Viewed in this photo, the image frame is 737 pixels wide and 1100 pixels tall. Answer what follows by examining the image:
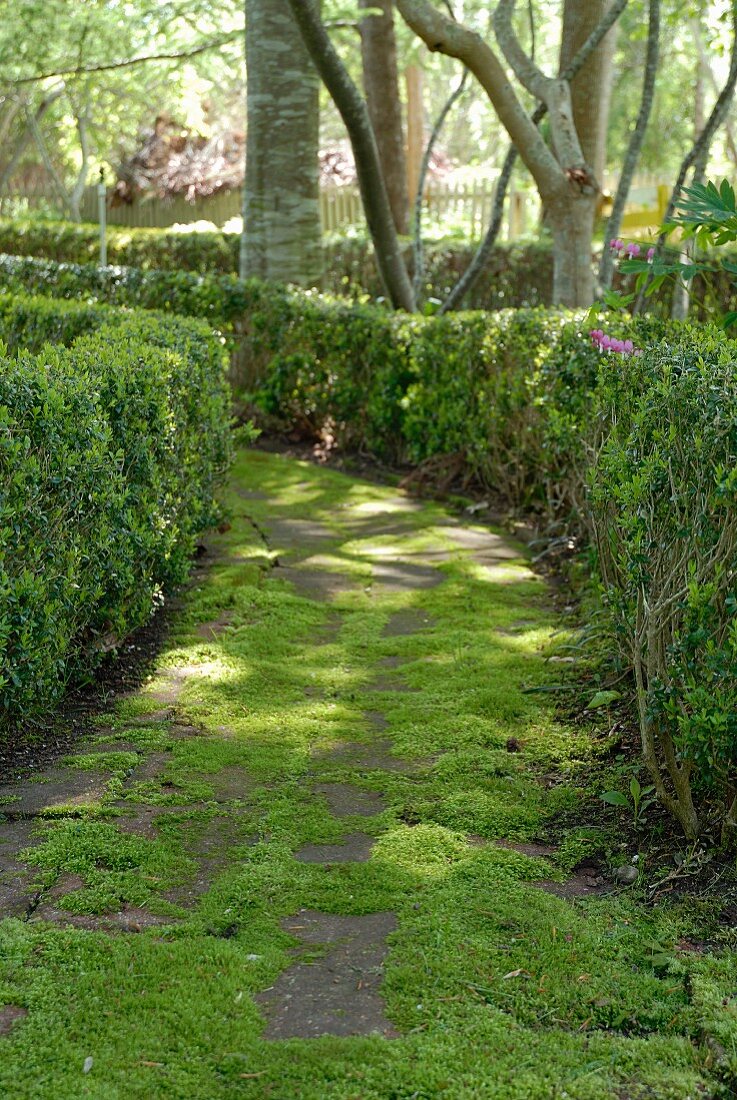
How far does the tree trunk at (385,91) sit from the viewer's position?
15955 mm

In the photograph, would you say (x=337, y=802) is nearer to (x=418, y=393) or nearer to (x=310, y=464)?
(x=418, y=393)

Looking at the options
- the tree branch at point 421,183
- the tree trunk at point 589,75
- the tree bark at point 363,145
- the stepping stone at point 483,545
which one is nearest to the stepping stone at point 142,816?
the stepping stone at point 483,545

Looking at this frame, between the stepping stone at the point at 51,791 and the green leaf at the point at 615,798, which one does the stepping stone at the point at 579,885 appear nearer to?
the green leaf at the point at 615,798

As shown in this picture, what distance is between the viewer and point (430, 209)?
A: 70.5 feet

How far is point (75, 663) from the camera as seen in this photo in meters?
5.11

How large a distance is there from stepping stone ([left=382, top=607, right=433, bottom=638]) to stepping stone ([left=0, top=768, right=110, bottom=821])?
2045 millimetres

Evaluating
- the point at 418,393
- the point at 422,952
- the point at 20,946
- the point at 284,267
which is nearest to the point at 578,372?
the point at 418,393

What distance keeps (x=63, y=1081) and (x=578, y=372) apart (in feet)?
15.0

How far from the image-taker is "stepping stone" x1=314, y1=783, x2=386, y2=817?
4125 mm

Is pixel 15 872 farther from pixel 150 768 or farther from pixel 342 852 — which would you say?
pixel 342 852

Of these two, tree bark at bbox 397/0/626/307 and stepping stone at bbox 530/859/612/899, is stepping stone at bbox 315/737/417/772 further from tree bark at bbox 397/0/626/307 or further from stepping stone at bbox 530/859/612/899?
tree bark at bbox 397/0/626/307

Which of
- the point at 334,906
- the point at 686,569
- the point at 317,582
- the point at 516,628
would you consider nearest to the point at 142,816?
the point at 334,906

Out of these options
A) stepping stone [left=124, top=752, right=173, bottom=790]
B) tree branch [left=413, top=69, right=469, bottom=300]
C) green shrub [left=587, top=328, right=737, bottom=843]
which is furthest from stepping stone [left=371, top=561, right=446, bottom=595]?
tree branch [left=413, top=69, right=469, bottom=300]

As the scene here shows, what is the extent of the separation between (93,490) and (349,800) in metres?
1.61
